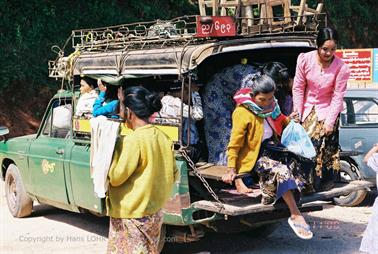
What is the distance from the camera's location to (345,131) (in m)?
9.02

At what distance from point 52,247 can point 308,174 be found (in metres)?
2.90

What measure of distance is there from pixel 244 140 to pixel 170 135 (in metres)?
0.73

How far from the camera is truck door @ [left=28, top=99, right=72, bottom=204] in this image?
7.38 metres

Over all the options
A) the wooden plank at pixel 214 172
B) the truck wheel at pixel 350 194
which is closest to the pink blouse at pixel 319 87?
the wooden plank at pixel 214 172

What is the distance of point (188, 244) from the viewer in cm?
718

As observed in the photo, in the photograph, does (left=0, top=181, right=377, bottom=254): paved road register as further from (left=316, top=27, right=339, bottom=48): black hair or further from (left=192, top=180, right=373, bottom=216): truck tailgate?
(left=316, top=27, right=339, bottom=48): black hair

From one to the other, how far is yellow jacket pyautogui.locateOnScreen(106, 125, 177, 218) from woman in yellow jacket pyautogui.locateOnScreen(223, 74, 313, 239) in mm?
1454

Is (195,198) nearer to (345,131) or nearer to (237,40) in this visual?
(237,40)

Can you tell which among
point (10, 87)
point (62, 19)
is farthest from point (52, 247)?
point (62, 19)

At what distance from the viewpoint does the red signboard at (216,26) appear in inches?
235

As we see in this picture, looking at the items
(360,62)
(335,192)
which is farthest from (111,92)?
(360,62)

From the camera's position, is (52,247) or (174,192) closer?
(174,192)

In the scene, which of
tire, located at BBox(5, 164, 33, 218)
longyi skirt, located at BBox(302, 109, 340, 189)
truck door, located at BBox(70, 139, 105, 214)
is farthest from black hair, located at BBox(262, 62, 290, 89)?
tire, located at BBox(5, 164, 33, 218)

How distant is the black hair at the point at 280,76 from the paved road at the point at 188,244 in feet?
5.17
